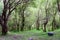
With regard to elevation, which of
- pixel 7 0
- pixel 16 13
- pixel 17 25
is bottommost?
pixel 17 25

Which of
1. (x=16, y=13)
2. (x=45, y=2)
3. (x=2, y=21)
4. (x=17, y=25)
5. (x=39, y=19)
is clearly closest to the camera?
(x=2, y=21)

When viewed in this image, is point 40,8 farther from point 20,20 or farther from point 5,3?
Result: point 5,3

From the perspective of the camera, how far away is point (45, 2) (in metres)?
23.8

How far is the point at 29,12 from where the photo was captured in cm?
2758

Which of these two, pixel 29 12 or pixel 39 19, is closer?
pixel 29 12

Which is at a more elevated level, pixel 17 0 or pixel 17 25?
pixel 17 0

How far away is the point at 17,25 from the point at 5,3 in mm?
10449

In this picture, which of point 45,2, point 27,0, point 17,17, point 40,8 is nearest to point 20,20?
point 17,17

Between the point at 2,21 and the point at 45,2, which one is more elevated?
the point at 45,2

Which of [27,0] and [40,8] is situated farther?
[40,8]

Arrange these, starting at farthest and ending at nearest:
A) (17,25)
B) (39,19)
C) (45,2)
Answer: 1. (39,19)
2. (17,25)
3. (45,2)

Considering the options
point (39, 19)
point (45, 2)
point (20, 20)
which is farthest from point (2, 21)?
point (39, 19)

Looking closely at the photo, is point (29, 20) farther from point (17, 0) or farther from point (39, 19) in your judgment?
point (17, 0)

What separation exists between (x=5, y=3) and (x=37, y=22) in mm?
14620
